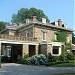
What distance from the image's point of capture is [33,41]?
3781cm

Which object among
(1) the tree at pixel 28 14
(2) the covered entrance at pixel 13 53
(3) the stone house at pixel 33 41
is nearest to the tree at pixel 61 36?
(3) the stone house at pixel 33 41

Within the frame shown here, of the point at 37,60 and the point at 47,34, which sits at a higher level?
the point at 47,34

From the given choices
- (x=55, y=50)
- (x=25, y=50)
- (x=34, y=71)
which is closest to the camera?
(x=34, y=71)

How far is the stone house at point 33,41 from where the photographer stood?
118 ft

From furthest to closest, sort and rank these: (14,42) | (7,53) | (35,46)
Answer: (7,53) → (35,46) → (14,42)

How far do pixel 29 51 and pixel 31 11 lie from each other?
124ft

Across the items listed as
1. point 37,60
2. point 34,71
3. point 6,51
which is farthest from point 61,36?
point 34,71

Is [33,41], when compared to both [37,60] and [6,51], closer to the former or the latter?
[37,60]

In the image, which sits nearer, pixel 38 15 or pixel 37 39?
pixel 37 39

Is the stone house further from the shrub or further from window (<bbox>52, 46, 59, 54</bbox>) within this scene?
the shrub

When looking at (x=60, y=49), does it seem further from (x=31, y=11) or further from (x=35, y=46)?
(x=31, y=11)

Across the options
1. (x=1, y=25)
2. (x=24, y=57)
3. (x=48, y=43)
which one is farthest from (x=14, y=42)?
(x=1, y=25)

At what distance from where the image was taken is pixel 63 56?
36.2 m

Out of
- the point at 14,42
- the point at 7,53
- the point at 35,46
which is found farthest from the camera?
the point at 7,53
